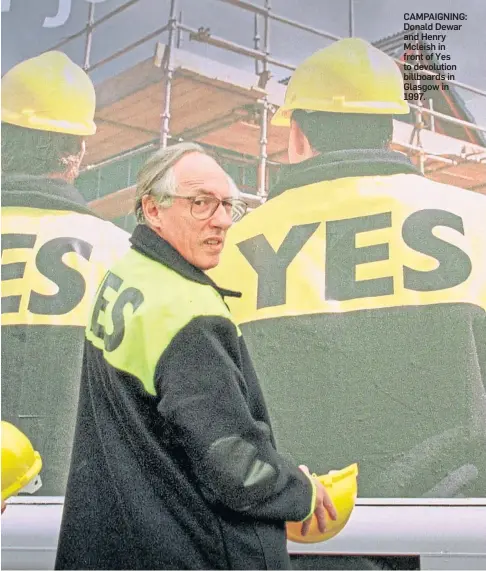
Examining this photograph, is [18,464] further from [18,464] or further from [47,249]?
[47,249]

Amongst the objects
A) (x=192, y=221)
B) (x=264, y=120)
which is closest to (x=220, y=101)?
(x=264, y=120)

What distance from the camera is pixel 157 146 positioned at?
2109 millimetres

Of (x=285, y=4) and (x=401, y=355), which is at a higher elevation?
(x=285, y=4)

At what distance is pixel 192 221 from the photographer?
5.30 feet

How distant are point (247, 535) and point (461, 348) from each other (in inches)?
31.6

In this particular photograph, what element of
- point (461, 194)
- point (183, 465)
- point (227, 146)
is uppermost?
point (227, 146)

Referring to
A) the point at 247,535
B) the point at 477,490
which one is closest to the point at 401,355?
the point at 477,490

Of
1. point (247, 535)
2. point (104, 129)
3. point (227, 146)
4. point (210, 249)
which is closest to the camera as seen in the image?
point (247, 535)

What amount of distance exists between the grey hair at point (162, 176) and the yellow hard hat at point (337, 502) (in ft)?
2.58

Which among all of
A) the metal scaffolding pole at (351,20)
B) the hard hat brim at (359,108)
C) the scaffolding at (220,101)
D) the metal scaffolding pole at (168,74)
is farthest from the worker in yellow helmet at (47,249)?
the metal scaffolding pole at (351,20)

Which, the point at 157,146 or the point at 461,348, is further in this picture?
the point at 157,146

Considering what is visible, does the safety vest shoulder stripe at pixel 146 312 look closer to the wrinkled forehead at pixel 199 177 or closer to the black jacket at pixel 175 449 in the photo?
the black jacket at pixel 175 449

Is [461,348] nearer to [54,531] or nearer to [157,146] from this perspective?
[157,146]

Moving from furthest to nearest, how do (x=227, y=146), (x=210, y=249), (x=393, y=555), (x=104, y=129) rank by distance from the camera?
1. (x=104, y=129)
2. (x=227, y=146)
3. (x=393, y=555)
4. (x=210, y=249)
